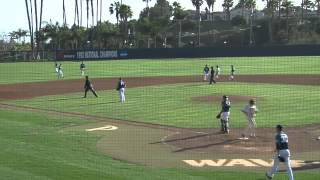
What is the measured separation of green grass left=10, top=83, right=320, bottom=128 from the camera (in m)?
23.1

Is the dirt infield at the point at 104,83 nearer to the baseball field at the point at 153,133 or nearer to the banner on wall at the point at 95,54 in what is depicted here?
the baseball field at the point at 153,133

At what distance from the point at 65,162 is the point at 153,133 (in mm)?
5957

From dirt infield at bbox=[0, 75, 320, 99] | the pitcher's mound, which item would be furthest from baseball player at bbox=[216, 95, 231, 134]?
dirt infield at bbox=[0, 75, 320, 99]

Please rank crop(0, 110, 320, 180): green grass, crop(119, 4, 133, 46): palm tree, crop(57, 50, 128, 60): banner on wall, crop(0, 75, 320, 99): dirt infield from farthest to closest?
1. crop(119, 4, 133, 46): palm tree
2. crop(0, 75, 320, 99): dirt infield
3. crop(57, 50, 128, 60): banner on wall
4. crop(0, 110, 320, 180): green grass

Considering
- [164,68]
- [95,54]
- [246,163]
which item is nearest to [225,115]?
[246,163]

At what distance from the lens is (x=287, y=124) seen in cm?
2150

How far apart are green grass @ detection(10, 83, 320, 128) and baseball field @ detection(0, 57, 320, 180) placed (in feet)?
0.16

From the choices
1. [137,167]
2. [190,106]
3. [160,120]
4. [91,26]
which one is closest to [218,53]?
[190,106]

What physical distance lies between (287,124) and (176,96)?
1247 cm

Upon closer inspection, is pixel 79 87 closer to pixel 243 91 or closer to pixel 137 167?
pixel 243 91

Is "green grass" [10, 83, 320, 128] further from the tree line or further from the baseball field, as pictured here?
the tree line

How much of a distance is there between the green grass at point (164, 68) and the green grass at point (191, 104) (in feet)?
50.2

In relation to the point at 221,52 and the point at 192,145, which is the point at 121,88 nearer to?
the point at 192,145

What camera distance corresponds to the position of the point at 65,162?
1454 centimetres
